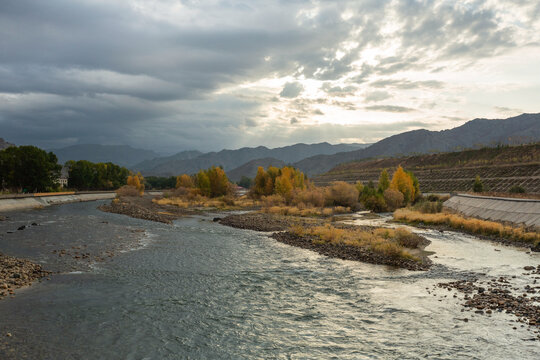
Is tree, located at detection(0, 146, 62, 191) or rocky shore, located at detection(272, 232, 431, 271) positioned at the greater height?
tree, located at detection(0, 146, 62, 191)

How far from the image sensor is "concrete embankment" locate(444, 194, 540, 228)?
4625 cm

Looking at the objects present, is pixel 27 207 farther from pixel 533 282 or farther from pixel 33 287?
pixel 533 282

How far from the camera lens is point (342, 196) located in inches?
3676

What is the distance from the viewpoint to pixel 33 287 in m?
22.7

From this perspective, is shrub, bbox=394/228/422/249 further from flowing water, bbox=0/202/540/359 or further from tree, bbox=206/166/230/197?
tree, bbox=206/166/230/197

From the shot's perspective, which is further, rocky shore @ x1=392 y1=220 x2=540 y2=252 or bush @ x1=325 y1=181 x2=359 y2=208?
bush @ x1=325 y1=181 x2=359 y2=208

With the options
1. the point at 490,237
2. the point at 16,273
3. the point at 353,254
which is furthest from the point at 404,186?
the point at 16,273

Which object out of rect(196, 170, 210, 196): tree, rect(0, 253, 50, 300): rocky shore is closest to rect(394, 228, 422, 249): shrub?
rect(0, 253, 50, 300): rocky shore

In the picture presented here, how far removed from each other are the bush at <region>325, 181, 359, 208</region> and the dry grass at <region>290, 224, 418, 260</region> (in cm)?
4674

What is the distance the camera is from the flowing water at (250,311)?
15109 millimetres

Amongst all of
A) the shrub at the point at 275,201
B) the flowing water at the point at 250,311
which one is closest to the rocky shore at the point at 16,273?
the flowing water at the point at 250,311

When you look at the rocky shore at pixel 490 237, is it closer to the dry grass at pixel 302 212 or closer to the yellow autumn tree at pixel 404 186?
the dry grass at pixel 302 212

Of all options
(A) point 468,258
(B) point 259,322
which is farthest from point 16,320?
(A) point 468,258

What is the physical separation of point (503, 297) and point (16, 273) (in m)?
30.6
